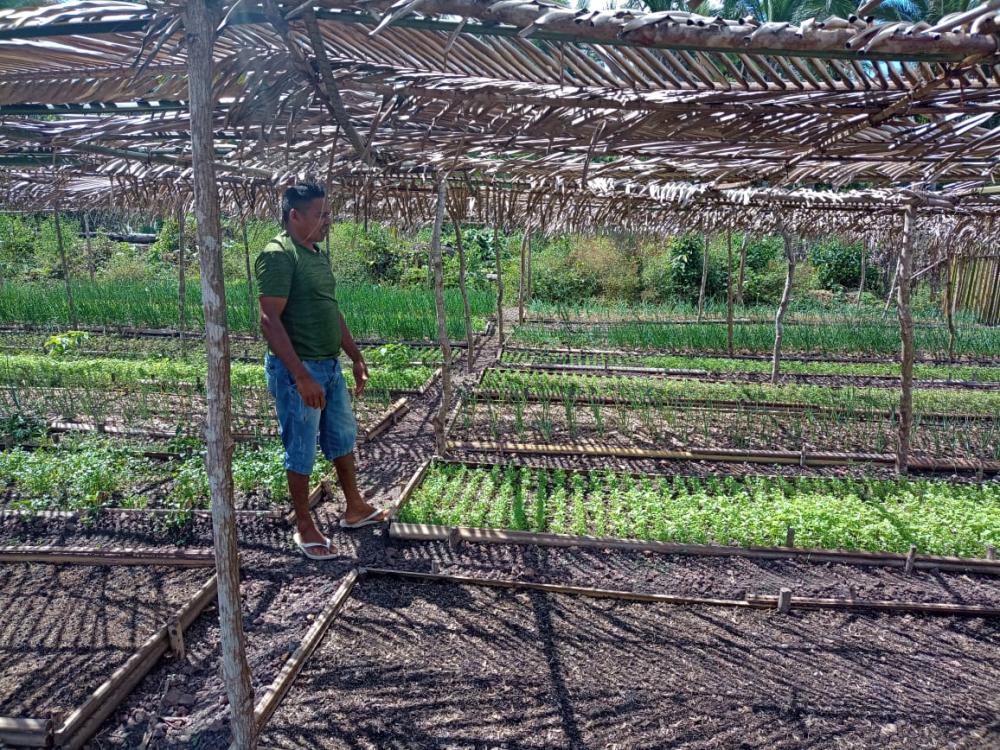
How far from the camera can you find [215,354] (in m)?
1.63

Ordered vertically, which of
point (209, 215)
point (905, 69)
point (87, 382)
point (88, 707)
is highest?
point (905, 69)

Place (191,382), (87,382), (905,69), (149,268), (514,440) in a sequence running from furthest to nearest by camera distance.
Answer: (149,268)
(191,382)
(87,382)
(514,440)
(905,69)

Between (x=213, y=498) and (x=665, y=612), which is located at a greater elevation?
(x=213, y=498)

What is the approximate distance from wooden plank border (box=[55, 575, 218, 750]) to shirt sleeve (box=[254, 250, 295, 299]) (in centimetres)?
139

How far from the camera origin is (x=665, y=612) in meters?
3.04

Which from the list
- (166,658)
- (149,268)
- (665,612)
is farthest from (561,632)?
(149,268)

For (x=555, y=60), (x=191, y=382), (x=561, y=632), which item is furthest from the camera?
(x=191, y=382)

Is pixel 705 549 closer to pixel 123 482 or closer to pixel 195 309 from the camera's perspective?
pixel 123 482

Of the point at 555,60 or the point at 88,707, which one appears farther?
the point at 88,707

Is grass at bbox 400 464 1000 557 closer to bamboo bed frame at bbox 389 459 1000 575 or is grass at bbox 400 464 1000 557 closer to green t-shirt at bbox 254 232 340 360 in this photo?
bamboo bed frame at bbox 389 459 1000 575

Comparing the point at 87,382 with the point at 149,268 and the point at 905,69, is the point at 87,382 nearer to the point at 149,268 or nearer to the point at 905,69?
the point at 905,69

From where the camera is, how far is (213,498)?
169cm

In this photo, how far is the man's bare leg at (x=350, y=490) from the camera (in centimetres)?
372

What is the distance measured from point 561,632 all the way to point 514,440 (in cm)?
276
